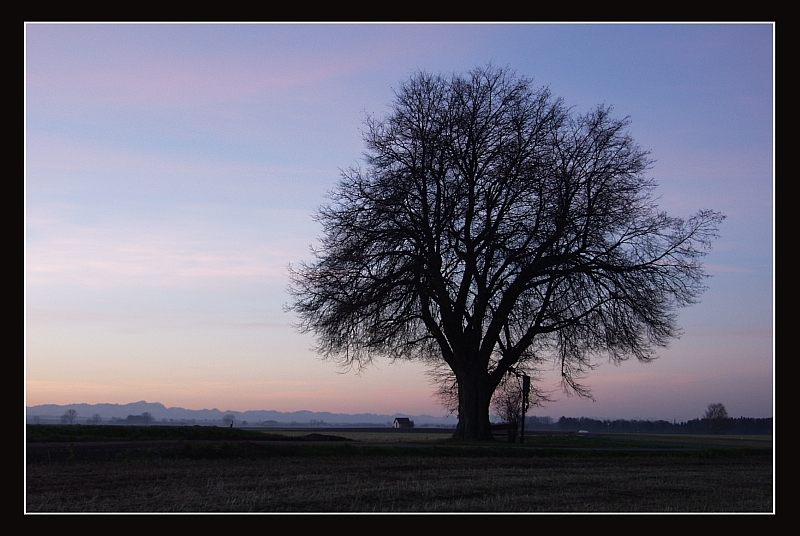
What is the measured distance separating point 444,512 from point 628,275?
21.1 meters

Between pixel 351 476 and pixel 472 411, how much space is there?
595 inches

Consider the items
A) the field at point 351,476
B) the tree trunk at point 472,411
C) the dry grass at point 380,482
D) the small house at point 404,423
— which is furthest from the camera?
the small house at point 404,423

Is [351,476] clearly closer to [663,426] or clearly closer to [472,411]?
[472,411]

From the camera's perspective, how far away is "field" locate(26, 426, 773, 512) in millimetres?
16938

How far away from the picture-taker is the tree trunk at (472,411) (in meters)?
36.2

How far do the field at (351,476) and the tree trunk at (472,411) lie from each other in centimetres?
348

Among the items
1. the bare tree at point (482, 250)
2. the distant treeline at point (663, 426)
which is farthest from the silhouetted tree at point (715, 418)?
the bare tree at point (482, 250)

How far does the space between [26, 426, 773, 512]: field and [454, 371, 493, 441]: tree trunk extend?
3.48 m

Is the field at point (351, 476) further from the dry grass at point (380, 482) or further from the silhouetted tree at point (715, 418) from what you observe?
the silhouetted tree at point (715, 418)

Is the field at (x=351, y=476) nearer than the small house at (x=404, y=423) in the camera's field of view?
Yes

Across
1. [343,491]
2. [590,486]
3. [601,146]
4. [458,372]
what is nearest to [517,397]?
[458,372]

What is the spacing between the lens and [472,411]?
36250 mm

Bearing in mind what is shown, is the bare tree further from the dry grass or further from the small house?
the small house

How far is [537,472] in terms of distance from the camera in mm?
24016
